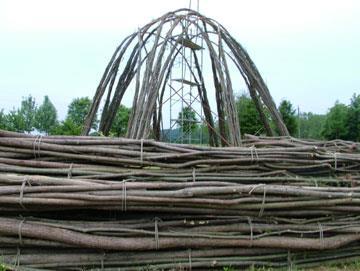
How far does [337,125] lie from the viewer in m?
18.0

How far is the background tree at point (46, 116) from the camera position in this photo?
18.9m

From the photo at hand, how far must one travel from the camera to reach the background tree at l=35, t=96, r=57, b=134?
18.9 metres

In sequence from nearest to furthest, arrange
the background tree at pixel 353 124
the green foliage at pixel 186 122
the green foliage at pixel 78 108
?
the green foliage at pixel 186 122, the background tree at pixel 353 124, the green foliage at pixel 78 108

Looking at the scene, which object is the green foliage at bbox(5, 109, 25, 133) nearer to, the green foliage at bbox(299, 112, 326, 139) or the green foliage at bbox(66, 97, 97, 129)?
the green foliage at bbox(66, 97, 97, 129)

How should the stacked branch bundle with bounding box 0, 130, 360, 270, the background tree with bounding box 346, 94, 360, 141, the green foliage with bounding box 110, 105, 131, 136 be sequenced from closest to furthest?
the stacked branch bundle with bounding box 0, 130, 360, 270
the green foliage with bounding box 110, 105, 131, 136
the background tree with bounding box 346, 94, 360, 141

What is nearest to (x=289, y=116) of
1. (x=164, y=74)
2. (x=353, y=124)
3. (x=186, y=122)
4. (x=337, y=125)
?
(x=337, y=125)

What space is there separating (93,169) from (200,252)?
1025mm

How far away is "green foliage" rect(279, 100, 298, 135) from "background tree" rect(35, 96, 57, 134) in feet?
28.6

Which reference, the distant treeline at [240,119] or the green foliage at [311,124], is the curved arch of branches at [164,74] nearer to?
the distant treeline at [240,119]

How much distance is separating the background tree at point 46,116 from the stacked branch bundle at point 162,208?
15.0 m

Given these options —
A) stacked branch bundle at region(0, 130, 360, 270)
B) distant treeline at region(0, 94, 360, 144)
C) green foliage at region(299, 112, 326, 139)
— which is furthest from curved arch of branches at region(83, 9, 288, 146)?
green foliage at region(299, 112, 326, 139)

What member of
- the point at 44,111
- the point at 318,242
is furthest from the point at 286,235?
the point at 44,111

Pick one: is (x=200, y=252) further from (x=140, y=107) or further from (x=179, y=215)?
(x=140, y=107)

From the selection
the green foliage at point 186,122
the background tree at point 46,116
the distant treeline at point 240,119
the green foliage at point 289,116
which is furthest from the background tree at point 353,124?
the background tree at point 46,116
